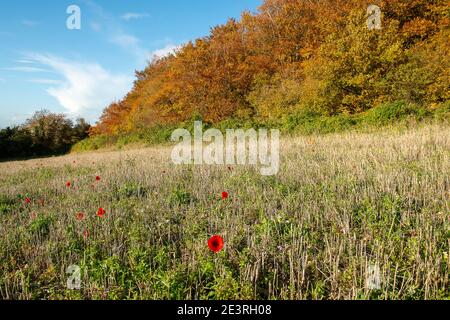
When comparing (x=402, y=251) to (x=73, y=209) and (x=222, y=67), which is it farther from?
(x=222, y=67)

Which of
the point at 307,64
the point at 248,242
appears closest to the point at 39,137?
the point at 307,64

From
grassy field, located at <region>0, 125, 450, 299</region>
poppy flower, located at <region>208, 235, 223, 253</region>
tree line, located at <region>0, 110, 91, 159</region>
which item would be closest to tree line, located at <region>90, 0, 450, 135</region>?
tree line, located at <region>0, 110, 91, 159</region>

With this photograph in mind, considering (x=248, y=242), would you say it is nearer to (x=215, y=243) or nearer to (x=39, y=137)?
(x=215, y=243)

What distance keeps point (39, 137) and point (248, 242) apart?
50617 millimetres

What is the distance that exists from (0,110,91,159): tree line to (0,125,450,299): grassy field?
1753 inches

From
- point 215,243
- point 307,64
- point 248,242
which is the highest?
point 307,64

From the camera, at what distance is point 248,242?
328 centimetres

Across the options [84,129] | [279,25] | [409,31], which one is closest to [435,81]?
[409,31]

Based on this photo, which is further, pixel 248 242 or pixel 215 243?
pixel 248 242

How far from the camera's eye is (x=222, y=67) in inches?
1345

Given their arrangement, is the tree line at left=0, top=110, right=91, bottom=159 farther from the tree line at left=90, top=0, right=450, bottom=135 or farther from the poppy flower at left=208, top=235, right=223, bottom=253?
the poppy flower at left=208, top=235, right=223, bottom=253

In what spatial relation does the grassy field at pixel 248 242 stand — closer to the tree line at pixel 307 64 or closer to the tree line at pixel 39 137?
the tree line at pixel 307 64

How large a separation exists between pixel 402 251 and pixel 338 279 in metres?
0.80

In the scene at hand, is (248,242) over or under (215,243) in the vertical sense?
under
